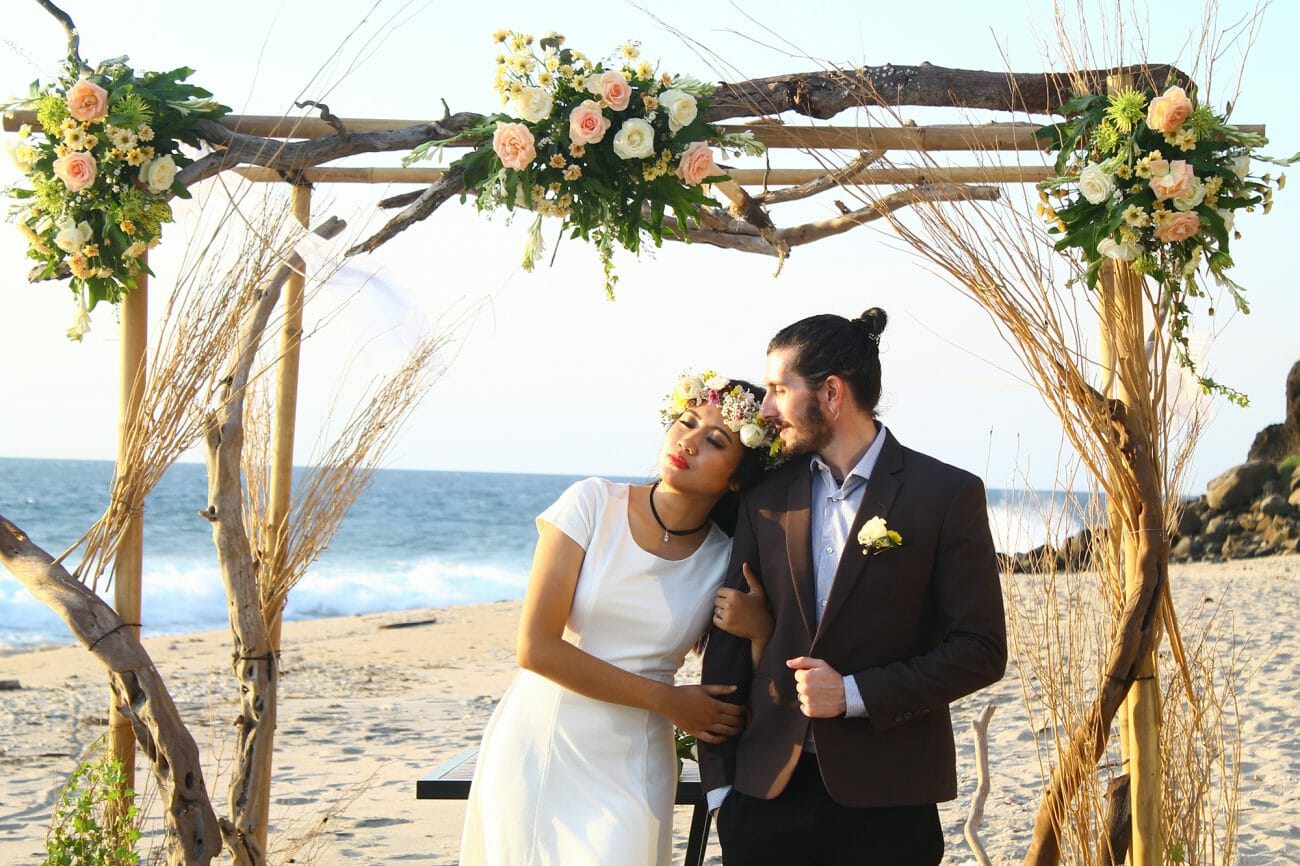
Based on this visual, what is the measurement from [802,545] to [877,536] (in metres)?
0.24

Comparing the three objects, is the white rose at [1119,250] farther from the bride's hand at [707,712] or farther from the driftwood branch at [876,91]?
the bride's hand at [707,712]

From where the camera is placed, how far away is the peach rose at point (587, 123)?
328 cm

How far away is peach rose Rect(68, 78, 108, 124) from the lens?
11.1 feet

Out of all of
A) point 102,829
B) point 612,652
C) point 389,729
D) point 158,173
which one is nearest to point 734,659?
point 612,652

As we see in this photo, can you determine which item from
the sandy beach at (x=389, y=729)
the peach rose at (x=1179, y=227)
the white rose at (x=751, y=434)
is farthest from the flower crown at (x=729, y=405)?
the sandy beach at (x=389, y=729)

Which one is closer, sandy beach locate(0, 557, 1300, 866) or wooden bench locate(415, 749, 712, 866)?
wooden bench locate(415, 749, 712, 866)

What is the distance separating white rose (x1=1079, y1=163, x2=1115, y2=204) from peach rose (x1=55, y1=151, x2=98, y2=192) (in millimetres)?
2659

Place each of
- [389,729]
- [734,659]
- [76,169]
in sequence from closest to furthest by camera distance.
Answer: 1. [734,659]
2. [76,169]
3. [389,729]

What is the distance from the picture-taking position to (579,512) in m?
3.19

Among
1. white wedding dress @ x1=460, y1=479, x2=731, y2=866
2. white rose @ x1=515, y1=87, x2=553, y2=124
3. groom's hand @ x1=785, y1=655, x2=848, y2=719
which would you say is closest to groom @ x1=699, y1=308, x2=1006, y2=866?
groom's hand @ x1=785, y1=655, x2=848, y2=719

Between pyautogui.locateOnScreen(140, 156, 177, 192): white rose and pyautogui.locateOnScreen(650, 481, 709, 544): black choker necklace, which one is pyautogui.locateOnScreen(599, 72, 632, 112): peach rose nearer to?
pyautogui.locateOnScreen(650, 481, 709, 544): black choker necklace

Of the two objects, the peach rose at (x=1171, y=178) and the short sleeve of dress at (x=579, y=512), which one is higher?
the peach rose at (x=1171, y=178)

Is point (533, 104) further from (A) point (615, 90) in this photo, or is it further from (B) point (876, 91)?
(B) point (876, 91)

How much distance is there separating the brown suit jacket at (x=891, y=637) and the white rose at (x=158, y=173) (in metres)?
1.97
